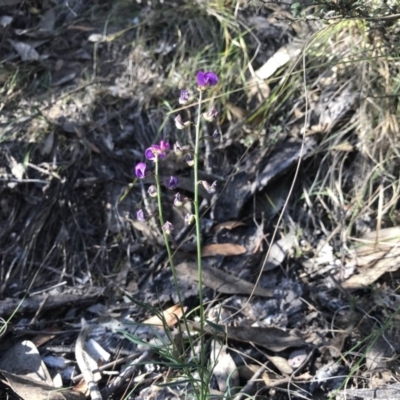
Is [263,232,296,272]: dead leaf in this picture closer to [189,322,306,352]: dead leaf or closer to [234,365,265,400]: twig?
[189,322,306,352]: dead leaf

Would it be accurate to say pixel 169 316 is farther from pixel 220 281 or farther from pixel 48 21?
pixel 48 21

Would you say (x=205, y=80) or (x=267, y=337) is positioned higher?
(x=205, y=80)

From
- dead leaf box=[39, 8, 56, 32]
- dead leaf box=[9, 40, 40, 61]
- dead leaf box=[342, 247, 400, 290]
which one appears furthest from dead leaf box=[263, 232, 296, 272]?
dead leaf box=[39, 8, 56, 32]

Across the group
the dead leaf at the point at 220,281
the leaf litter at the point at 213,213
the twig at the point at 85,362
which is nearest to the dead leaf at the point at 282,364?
the leaf litter at the point at 213,213

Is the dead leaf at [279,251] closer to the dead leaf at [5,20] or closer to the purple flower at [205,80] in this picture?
the purple flower at [205,80]

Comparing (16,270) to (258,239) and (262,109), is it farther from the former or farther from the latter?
(262,109)

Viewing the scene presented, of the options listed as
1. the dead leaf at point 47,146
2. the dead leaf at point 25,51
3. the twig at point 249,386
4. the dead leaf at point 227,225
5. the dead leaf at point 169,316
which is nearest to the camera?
the twig at point 249,386

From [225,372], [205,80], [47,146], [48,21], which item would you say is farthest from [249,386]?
[48,21]

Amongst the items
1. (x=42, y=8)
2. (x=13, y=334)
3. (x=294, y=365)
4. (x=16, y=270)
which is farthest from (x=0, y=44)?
(x=294, y=365)
